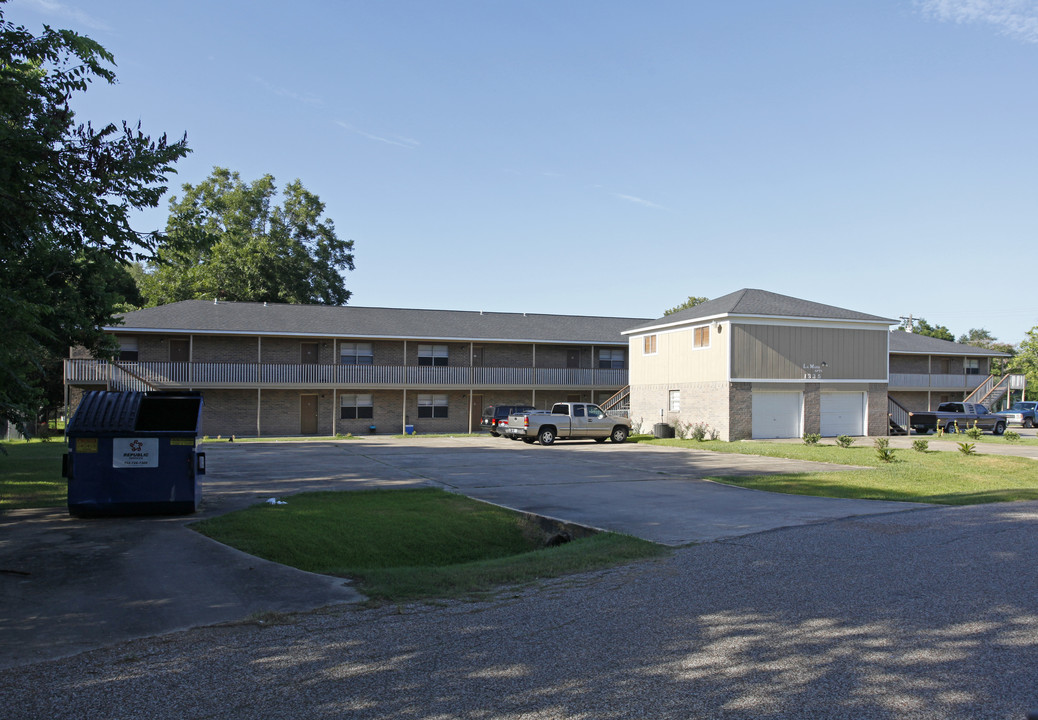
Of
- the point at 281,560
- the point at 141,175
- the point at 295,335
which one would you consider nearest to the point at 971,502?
the point at 281,560

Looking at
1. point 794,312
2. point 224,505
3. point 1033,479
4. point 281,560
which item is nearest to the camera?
point 281,560

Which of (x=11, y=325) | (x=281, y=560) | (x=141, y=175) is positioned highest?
(x=141, y=175)

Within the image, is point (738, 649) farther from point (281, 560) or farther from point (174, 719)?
point (281, 560)

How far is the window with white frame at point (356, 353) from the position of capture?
1499 inches

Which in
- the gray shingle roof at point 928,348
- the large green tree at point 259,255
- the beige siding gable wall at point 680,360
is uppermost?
the large green tree at point 259,255

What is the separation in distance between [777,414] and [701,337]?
4.36 metres

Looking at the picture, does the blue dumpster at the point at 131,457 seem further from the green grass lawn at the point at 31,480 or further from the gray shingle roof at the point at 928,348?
the gray shingle roof at the point at 928,348

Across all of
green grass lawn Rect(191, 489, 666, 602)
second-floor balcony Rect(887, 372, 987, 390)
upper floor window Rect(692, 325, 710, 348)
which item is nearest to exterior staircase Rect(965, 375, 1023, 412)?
second-floor balcony Rect(887, 372, 987, 390)

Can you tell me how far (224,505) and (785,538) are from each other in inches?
337

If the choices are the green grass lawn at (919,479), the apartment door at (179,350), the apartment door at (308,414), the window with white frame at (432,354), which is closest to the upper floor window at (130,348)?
the apartment door at (179,350)

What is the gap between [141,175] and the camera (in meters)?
6.81

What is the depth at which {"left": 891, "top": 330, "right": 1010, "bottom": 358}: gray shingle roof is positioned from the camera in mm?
45156

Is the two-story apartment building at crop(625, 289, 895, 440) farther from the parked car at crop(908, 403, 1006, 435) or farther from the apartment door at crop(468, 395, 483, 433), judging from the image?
the apartment door at crop(468, 395, 483, 433)

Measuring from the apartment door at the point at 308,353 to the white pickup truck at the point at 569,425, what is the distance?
1142 centimetres
